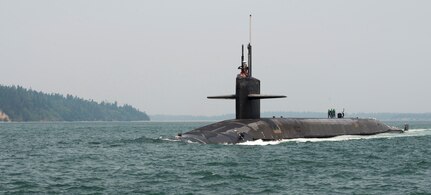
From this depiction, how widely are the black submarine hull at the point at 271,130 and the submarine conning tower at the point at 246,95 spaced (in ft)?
2.87

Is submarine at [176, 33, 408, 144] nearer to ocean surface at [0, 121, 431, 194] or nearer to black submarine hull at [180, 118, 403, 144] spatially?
black submarine hull at [180, 118, 403, 144]

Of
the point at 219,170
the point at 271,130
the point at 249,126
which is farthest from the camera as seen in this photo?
the point at 271,130

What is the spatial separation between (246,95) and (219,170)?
20.3 meters

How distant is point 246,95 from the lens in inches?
2052

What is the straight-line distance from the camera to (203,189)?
Answer: 2627 centimetres

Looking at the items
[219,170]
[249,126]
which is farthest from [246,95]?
[219,170]

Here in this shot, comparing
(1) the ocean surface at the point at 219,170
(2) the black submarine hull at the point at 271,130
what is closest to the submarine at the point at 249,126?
(2) the black submarine hull at the point at 271,130

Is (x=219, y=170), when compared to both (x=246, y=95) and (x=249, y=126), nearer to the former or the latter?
(x=249, y=126)

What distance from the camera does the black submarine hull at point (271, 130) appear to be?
4791 cm

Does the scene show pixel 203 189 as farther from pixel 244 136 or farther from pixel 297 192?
pixel 244 136

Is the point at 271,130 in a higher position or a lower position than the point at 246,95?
lower

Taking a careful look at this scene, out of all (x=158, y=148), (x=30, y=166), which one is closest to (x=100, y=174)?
(x=30, y=166)

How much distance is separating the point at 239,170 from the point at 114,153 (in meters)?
13.9

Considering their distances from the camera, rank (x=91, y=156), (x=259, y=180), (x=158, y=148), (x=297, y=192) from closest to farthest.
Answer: (x=297, y=192)
(x=259, y=180)
(x=91, y=156)
(x=158, y=148)
